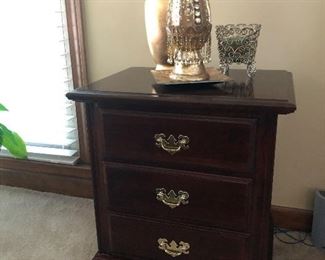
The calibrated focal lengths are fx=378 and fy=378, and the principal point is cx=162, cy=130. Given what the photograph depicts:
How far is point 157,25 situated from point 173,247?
0.65m

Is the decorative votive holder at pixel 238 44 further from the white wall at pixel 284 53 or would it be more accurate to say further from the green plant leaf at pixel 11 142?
the green plant leaf at pixel 11 142

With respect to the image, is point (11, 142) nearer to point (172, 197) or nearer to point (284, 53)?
point (172, 197)

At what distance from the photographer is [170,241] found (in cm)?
111

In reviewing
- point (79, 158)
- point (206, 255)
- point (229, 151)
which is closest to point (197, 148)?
point (229, 151)

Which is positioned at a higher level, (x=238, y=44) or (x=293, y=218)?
(x=238, y=44)

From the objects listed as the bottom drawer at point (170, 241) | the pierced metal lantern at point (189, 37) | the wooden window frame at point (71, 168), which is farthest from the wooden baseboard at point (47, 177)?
the pierced metal lantern at point (189, 37)

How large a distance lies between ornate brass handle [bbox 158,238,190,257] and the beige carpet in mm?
410

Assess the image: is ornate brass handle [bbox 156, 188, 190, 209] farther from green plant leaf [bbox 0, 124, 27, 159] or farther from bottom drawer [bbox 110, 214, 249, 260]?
green plant leaf [bbox 0, 124, 27, 159]

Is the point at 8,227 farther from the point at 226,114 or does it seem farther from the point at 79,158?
the point at 226,114

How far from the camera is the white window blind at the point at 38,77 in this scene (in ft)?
5.29

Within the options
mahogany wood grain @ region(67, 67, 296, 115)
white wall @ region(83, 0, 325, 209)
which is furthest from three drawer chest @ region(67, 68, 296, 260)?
white wall @ region(83, 0, 325, 209)

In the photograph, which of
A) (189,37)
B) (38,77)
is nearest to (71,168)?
(38,77)

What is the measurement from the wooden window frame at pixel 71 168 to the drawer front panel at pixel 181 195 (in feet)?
2.13

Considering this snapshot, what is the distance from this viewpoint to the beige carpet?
1.41 meters
